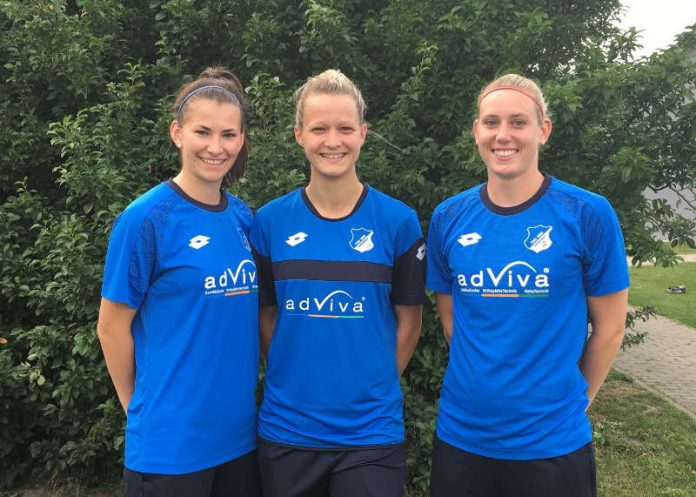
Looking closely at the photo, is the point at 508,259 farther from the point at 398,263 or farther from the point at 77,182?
the point at 77,182

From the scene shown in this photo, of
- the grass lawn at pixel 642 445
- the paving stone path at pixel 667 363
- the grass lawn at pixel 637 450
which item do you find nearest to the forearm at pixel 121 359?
the grass lawn at pixel 637 450

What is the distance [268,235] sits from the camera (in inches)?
100

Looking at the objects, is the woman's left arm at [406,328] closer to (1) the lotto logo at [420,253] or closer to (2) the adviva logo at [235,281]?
(1) the lotto logo at [420,253]

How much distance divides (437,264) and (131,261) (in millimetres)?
1268

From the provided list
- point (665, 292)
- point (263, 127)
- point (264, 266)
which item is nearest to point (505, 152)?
point (264, 266)

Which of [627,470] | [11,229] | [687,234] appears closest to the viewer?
[11,229]

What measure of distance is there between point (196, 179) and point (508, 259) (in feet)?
4.17

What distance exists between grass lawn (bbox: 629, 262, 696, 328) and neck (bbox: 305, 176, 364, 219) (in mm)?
10216

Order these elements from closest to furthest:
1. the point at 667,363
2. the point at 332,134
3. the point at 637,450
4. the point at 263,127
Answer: the point at 332,134, the point at 263,127, the point at 637,450, the point at 667,363

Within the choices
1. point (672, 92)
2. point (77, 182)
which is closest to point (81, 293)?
point (77, 182)

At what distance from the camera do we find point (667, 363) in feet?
29.0

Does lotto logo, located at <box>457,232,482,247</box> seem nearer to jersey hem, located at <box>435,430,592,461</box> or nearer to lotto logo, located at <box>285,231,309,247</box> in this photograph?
lotto logo, located at <box>285,231,309,247</box>

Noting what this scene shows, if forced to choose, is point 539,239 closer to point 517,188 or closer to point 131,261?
point 517,188

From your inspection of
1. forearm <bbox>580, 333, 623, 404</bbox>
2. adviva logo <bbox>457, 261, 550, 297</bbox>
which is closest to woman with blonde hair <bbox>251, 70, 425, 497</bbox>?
adviva logo <bbox>457, 261, 550, 297</bbox>
